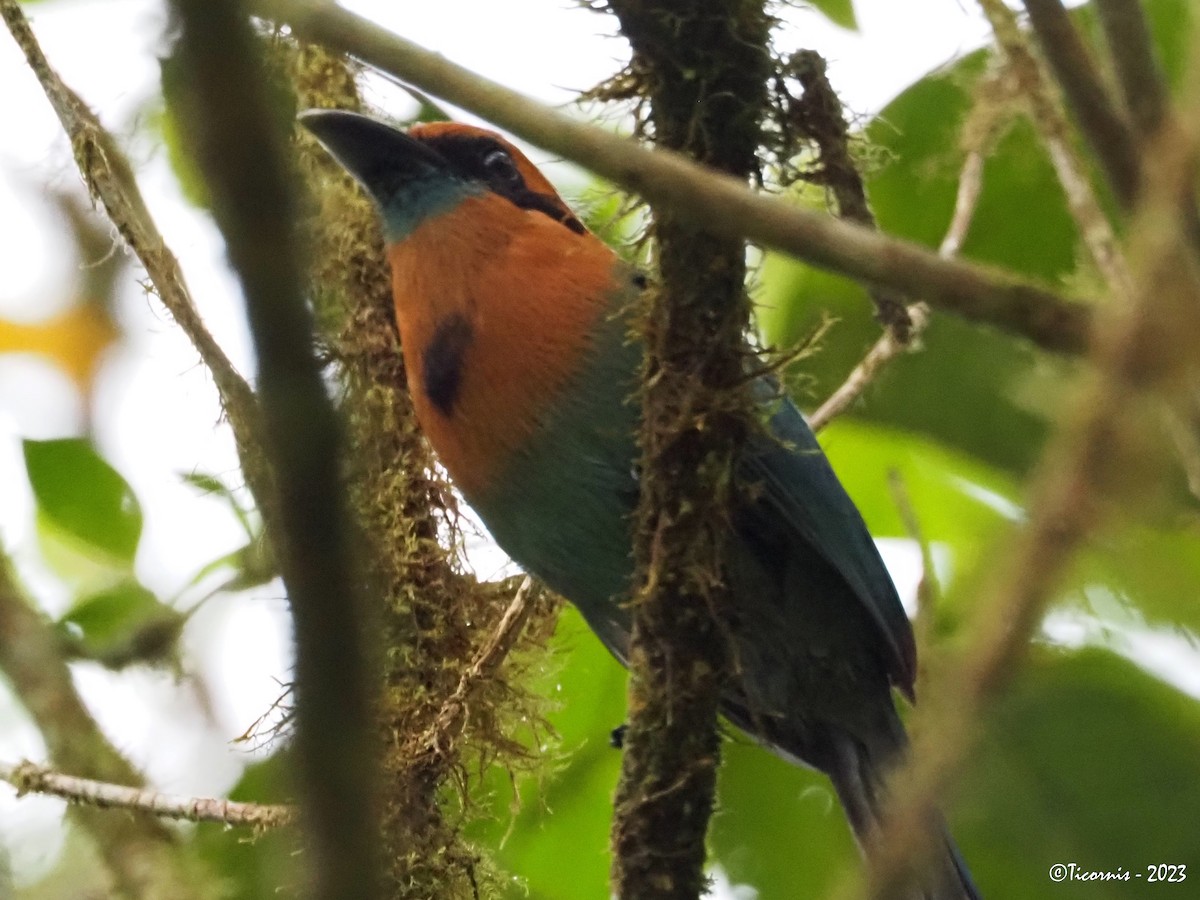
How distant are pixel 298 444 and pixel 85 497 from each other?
2799mm

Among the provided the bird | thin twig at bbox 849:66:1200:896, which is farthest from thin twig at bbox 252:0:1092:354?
the bird

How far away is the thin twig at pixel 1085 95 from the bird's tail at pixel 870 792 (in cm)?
197

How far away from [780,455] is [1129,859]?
118cm

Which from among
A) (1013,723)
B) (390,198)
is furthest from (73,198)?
(1013,723)

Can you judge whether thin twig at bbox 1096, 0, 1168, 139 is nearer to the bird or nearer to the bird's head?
the bird

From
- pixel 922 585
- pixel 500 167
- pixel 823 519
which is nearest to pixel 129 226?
pixel 500 167

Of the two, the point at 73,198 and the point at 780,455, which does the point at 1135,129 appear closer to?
the point at 780,455

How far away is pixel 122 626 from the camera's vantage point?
343 centimetres

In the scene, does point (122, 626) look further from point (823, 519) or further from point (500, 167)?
point (823, 519)

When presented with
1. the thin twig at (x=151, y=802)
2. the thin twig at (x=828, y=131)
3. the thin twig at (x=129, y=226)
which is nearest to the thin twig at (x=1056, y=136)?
the thin twig at (x=828, y=131)

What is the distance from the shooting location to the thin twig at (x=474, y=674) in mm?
3047

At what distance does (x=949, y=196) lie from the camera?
3.79 meters

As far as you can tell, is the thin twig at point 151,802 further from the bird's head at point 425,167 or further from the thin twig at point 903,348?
the thin twig at point 903,348

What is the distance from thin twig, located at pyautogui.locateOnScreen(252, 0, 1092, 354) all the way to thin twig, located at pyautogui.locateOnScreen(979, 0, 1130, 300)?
125 centimetres
